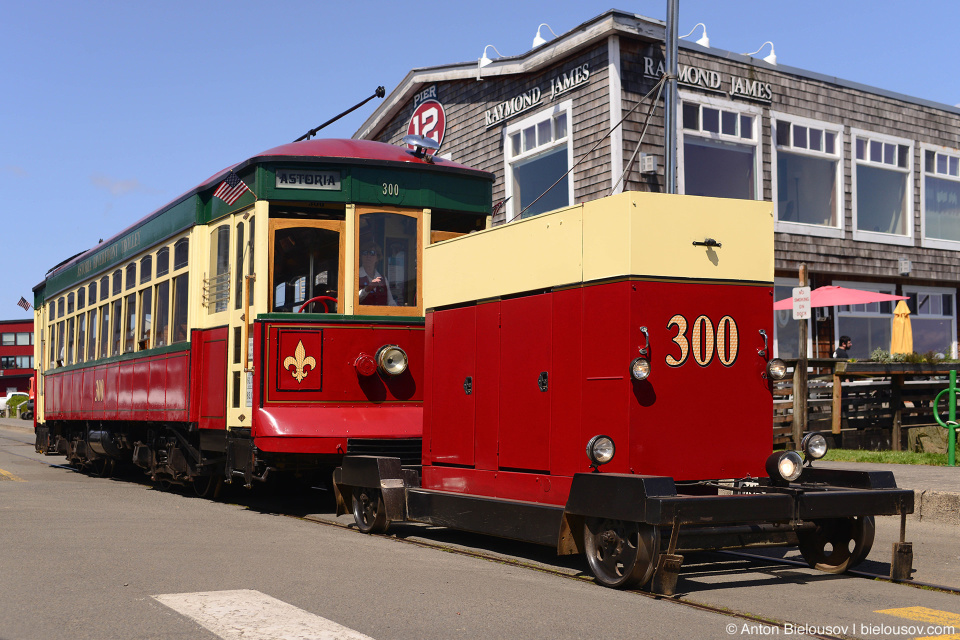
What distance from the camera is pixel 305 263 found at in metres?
10.7

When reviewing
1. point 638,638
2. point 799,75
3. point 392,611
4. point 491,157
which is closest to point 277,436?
point 392,611

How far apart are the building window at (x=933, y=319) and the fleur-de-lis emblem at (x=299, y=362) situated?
57.2 ft

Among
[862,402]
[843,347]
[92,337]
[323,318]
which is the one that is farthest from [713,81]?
[92,337]

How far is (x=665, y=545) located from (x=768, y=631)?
1.17m

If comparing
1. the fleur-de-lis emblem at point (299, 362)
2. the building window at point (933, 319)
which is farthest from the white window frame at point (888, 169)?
the fleur-de-lis emblem at point (299, 362)

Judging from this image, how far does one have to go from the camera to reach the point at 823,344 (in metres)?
22.4

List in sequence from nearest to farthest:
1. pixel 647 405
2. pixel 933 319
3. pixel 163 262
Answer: pixel 647 405 → pixel 163 262 → pixel 933 319

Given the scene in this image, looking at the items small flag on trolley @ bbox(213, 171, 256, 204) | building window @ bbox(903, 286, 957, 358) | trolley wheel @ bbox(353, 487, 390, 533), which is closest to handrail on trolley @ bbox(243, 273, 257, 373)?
small flag on trolley @ bbox(213, 171, 256, 204)

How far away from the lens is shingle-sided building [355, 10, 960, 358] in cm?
1858

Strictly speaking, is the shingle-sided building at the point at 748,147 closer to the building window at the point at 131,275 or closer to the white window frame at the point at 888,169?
the white window frame at the point at 888,169

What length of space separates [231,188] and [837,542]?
700cm

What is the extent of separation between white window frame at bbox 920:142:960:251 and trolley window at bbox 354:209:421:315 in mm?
16888

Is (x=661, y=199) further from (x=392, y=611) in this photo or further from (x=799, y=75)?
(x=799, y=75)

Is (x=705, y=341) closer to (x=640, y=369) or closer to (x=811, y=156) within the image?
(x=640, y=369)
